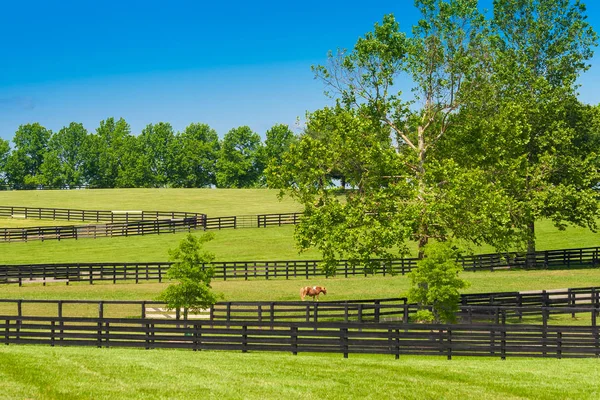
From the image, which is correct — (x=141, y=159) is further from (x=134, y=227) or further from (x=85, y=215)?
(x=134, y=227)

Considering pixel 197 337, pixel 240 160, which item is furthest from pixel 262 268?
pixel 240 160

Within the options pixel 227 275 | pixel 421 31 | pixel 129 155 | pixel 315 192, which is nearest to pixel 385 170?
pixel 315 192

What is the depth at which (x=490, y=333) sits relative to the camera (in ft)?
80.0

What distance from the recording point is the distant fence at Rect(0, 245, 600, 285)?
152 ft

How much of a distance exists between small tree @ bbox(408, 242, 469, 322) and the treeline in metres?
117

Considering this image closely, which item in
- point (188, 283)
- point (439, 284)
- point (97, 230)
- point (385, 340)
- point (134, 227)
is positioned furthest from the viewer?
point (134, 227)

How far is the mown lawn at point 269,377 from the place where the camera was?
17.5 meters

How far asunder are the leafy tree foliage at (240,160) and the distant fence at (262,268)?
96.8m

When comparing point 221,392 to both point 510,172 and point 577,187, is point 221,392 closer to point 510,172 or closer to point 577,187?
point 510,172

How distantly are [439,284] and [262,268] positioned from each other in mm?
22067

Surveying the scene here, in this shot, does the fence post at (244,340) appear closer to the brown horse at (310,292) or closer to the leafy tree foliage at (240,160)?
the brown horse at (310,292)

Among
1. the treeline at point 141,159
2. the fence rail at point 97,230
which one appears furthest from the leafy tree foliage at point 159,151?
the fence rail at point 97,230

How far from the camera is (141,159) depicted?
15075 centimetres

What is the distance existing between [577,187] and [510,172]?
11733mm
